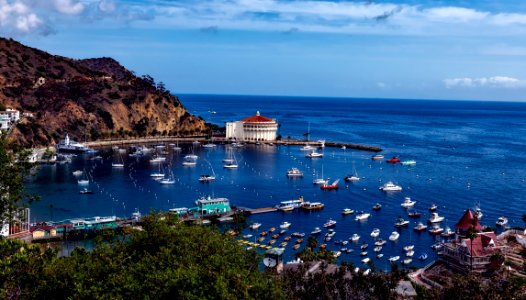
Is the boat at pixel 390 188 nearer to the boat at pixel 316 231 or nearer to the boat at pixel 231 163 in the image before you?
the boat at pixel 316 231

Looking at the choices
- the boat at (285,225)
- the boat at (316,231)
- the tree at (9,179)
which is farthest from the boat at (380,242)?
the tree at (9,179)

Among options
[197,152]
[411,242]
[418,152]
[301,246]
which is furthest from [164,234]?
[418,152]

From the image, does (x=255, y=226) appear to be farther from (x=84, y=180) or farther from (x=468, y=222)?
(x=84, y=180)

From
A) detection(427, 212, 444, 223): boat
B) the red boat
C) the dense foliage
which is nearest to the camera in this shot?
the dense foliage

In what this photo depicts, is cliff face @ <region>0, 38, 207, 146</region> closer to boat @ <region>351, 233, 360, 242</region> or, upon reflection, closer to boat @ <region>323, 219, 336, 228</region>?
boat @ <region>323, 219, 336, 228</region>

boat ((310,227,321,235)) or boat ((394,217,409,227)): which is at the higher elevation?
boat ((394,217,409,227))

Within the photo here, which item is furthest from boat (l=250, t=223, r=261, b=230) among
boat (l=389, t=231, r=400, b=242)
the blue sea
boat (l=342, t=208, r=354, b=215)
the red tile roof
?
the red tile roof
